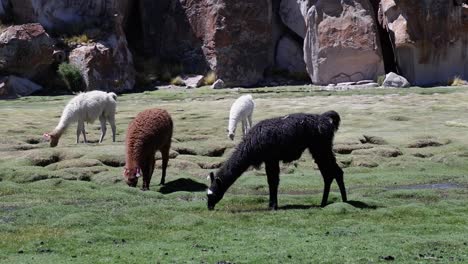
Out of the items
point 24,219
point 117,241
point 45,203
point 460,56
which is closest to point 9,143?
point 45,203

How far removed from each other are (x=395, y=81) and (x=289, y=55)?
27.7 ft

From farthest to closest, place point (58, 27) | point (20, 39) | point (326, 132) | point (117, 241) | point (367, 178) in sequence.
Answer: point (58, 27) → point (20, 39) → point (367, 178) → point (326, 132) → point (117, 241)

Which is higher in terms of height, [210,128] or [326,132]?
[326,132]

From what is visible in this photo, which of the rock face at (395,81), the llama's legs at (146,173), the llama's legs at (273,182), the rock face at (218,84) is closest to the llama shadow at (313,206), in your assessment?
the llama's legs at (273,182)

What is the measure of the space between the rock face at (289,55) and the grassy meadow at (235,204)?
17633mm

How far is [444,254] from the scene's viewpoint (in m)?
9.83

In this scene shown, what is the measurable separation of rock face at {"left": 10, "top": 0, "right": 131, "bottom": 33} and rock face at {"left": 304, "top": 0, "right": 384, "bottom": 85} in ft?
34.4

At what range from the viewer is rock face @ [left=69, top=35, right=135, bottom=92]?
135 ft

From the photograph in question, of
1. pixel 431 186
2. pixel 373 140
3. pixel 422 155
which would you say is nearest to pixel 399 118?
pixel 373 140

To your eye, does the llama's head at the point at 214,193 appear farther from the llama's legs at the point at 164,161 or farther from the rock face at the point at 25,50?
the rock face at the point at 25,50

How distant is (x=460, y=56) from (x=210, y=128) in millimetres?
18427

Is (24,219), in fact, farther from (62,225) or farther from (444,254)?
(444,254)

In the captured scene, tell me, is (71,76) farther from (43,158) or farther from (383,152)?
(383,152)

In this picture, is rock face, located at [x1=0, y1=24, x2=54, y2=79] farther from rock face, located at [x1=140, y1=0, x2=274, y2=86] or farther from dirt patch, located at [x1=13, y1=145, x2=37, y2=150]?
dirt patch, located at [x1=13, y1=145, x2=37, y2=150]
